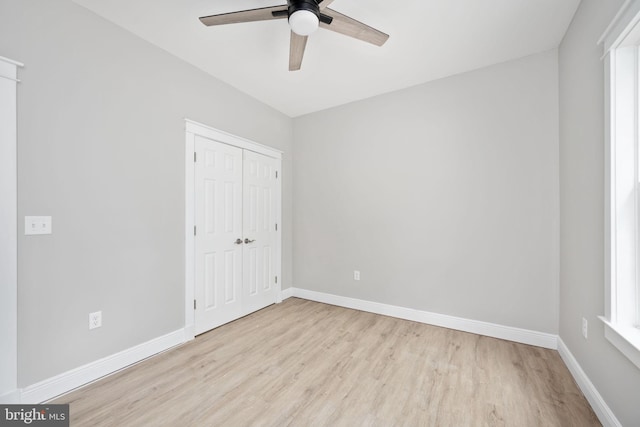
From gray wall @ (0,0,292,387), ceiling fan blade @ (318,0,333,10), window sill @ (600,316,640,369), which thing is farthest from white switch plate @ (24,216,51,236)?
window sill @ (600,316,640,369)

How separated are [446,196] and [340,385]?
2178 mm

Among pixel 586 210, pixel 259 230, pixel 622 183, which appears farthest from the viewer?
pixel 259 230

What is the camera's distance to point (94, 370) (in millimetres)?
2018

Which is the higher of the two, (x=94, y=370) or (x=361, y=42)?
(x=361, y=42)

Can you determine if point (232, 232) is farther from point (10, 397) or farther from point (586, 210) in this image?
point (586, 210)

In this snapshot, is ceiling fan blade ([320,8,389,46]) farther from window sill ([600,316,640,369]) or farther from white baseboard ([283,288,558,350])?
white baseboard ([283,288,558,350])

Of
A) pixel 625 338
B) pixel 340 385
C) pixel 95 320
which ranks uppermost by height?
pixel 625 338

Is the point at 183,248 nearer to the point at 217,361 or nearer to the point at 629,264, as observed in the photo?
the point at 217,361

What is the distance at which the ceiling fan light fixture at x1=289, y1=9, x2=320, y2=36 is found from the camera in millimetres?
1558

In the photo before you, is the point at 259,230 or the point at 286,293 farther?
the point at 286,293

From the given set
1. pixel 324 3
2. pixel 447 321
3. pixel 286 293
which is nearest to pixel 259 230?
pixel 286 293

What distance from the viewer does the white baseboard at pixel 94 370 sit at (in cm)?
175

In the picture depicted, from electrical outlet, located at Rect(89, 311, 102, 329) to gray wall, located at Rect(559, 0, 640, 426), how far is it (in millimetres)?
3327

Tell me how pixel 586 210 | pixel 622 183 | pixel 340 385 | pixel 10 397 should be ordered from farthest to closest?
pixel 340 385 < pixel 586 210 < pixel 10 397 < pixel 622 183
